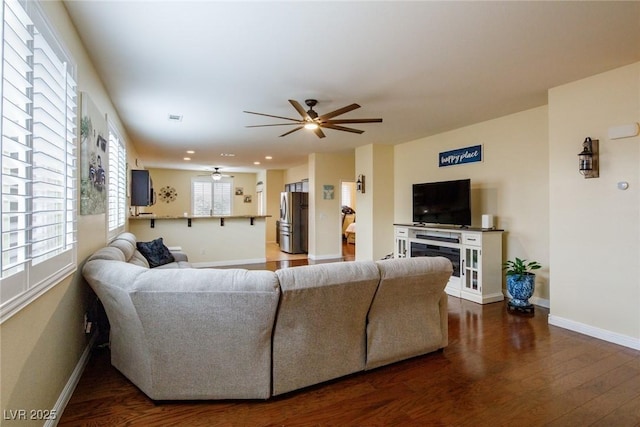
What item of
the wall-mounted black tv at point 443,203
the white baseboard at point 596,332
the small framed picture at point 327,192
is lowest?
the white baseboard at point 596,332

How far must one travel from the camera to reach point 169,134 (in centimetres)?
553

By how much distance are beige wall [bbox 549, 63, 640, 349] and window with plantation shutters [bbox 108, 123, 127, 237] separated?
492cm

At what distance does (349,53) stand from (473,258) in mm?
3131

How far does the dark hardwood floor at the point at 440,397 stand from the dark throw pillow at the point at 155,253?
1555 millimetres

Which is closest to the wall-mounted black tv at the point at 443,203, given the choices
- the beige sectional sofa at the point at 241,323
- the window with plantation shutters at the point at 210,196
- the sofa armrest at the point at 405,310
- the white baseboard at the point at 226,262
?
the sofa armrest at the point at 405,310

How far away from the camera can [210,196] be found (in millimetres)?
11289

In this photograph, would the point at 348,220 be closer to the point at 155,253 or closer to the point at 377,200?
the point at 377,200

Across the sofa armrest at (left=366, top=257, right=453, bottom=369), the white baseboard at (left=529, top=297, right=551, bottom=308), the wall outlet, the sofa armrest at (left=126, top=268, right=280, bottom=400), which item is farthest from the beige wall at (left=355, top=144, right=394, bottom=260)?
the wall outlet

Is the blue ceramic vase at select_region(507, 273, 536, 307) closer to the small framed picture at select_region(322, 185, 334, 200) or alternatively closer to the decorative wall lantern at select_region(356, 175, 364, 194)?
the decorative wall lantern at select_region(356, 175, 364, 194)

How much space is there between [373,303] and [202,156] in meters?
6.80

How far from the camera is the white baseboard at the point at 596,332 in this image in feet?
9.45

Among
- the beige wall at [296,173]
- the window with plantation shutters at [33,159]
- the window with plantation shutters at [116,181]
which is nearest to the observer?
the window with plantation shutters at [33,159]

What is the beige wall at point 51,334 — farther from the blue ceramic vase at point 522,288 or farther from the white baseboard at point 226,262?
the blue ceramic vase at point 522,288

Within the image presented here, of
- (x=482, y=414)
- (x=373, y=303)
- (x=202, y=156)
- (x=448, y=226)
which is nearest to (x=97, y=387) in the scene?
(x=373, y=303)
